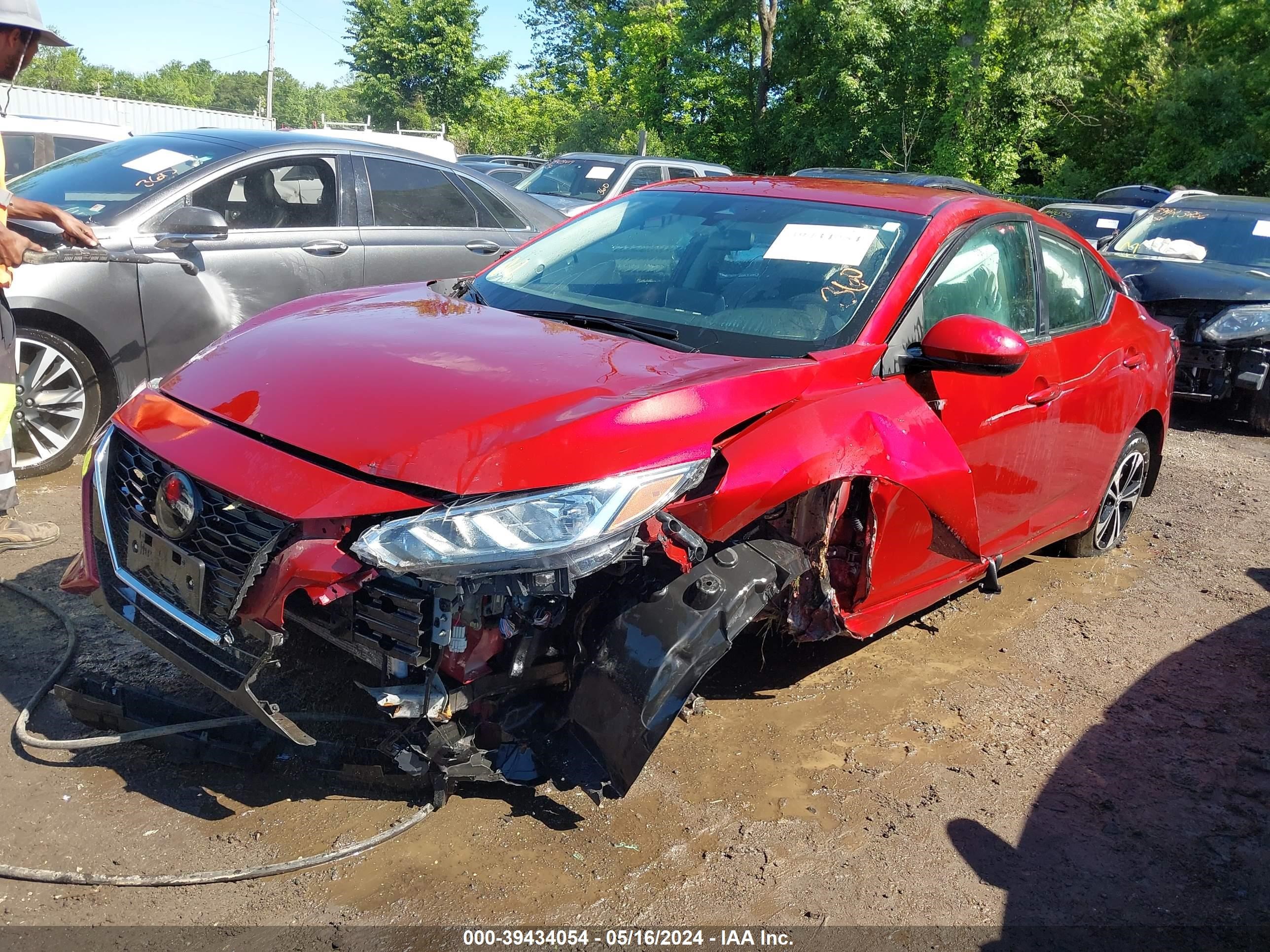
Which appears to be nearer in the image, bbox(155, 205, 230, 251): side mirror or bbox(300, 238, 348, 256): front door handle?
bbox(155, 205, 230, 251): side mirror

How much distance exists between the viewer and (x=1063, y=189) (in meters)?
26.5

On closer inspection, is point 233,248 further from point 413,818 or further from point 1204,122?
point 1204,122

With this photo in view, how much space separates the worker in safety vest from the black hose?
1.13 metres

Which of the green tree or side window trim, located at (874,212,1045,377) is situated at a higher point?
the green tree

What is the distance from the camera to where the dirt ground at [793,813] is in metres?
2.68

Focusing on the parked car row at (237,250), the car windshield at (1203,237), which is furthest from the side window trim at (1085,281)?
the car windshield at (1203,237)

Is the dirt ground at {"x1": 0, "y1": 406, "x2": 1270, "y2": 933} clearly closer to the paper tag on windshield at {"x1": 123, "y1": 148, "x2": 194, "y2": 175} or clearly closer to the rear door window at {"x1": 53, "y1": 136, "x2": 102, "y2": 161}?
the paper tag on windshield at {"x1": 123, "y1": 148, "x2": 194, "y2": 175}

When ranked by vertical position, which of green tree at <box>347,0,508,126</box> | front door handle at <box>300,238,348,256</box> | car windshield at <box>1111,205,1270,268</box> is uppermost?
green tree at <box>347,0,508,126</box>

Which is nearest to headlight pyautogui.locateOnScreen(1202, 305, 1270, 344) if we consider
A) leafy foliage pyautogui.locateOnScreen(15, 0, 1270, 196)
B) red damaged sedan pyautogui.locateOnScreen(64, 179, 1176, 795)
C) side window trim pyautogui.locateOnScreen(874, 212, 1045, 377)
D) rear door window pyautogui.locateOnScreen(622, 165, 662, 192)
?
side window trim pyautogui.locateOnScreen(874, 212, 1045, 377)

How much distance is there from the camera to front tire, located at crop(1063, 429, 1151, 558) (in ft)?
17.4

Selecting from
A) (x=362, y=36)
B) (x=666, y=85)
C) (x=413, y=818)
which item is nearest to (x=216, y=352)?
(x=413, y=818)

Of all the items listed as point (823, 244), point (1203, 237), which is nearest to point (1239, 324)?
point (1203, 237)

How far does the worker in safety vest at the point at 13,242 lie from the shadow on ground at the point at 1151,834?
376 centimetres

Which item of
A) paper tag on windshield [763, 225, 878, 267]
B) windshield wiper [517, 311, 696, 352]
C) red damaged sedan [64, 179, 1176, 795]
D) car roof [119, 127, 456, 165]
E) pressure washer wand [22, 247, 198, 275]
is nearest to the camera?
red damaged sedan [64, 179, 1176, 795]
